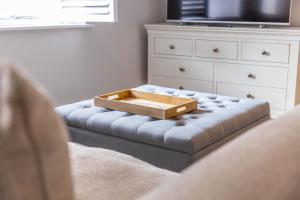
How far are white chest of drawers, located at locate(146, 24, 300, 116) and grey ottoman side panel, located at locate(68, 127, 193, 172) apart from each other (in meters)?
1.75

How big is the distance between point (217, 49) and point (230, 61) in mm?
158

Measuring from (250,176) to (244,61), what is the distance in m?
3.04

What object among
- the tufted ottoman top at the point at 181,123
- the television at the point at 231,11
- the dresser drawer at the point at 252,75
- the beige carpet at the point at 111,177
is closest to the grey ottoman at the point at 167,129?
the tufted ottoman top at the point at 181,123

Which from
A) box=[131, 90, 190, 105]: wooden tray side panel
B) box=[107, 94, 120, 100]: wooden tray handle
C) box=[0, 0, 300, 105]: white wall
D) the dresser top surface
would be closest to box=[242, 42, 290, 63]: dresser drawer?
the dresser top surface

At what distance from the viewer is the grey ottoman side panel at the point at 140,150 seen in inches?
73.7

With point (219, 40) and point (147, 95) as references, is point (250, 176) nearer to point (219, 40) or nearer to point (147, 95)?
point (147, 95)

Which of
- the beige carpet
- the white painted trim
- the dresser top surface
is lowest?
the beige carpet

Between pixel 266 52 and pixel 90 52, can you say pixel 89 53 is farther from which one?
pixel 266 52

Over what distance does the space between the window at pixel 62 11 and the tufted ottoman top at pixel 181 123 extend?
123cm

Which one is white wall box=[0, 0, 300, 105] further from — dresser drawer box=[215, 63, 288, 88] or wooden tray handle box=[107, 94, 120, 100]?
wooden tray handle box=[107, 94, 120, 100]

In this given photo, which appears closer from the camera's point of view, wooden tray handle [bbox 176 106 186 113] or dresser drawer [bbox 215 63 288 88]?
wooden tray handle [bbox 176 106 186 113]

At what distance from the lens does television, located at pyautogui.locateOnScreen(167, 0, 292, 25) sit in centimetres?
339

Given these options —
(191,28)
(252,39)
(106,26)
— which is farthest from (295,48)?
Answer: (106,26)

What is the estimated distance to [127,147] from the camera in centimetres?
204
